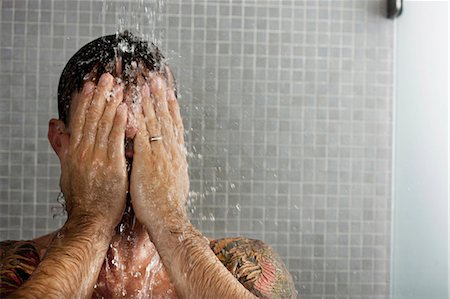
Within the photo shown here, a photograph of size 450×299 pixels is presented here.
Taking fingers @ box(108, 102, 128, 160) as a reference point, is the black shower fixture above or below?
above

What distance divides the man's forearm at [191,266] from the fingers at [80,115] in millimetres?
132

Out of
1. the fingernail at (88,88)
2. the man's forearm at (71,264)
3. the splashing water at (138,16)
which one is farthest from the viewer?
the splashing water at (138,16)

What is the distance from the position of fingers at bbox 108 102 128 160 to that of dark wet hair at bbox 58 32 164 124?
0.20ft

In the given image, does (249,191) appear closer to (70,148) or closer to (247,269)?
(247,269)

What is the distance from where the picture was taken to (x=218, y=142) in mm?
1377

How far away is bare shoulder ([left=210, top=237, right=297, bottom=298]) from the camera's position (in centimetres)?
88

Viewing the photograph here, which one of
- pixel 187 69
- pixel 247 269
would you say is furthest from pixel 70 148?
Result: pixel 187 69

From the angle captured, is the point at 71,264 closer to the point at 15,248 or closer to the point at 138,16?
the point at 15,248

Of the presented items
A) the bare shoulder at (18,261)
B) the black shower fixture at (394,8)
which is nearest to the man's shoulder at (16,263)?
the bare shoulder at (18,261)

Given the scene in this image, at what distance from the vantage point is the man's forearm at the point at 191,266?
76 cm

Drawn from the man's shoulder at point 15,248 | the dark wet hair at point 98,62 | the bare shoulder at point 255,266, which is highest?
the dark wet hair at point 98,62

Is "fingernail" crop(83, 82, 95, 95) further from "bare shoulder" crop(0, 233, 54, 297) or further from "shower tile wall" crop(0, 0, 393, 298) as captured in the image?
"shower tile wall" crop(0, 0, 393, 298)

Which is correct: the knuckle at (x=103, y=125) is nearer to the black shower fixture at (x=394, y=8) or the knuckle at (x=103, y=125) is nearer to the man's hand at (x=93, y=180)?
the man's hand at (x=93, y=180)

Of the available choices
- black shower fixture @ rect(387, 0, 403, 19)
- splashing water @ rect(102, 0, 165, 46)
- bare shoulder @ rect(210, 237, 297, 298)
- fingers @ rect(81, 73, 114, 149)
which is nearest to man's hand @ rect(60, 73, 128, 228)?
fingers @ rect(81, 73, 114, 149)
